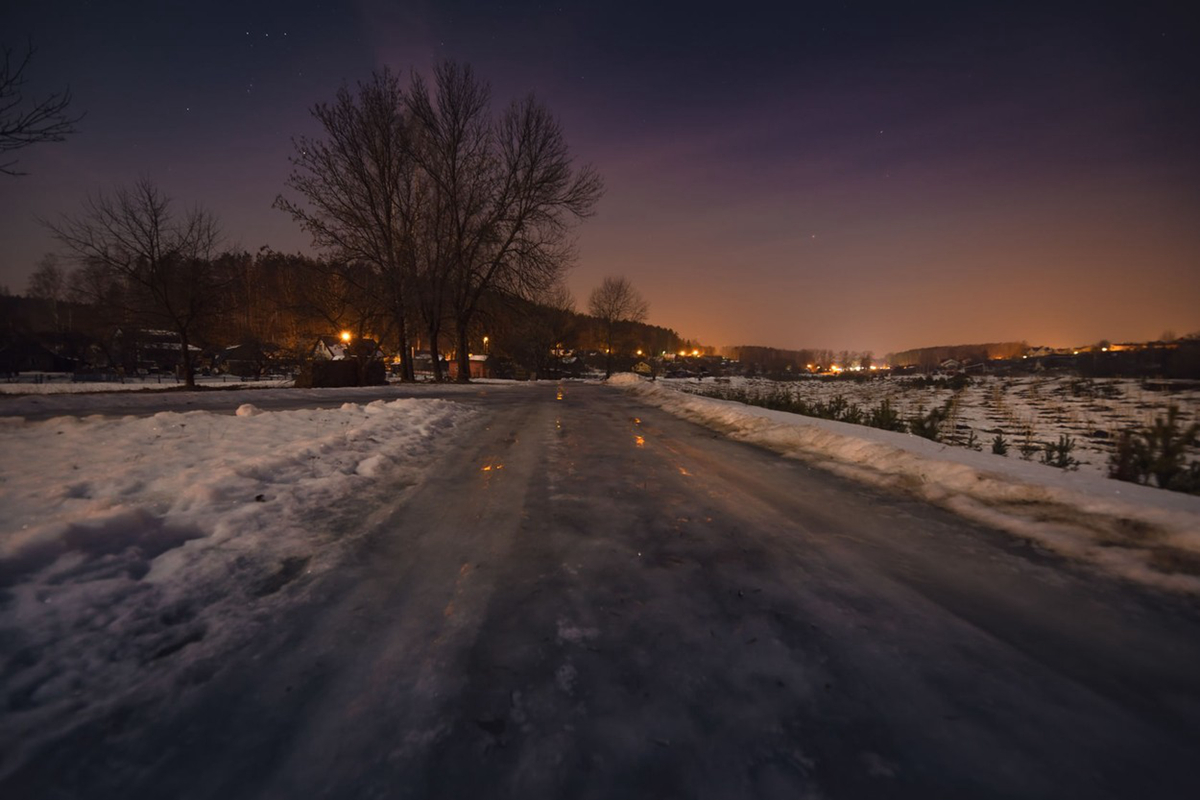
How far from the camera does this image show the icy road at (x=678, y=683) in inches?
55.2

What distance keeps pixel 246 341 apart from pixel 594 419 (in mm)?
53987

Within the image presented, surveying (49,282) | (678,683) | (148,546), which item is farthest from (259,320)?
(678,683)

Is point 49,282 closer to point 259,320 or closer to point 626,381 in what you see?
point 259,320

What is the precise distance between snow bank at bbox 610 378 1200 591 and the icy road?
0.39 m

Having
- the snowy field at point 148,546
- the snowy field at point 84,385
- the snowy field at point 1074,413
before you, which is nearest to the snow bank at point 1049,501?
the snowy field at point 1074,413

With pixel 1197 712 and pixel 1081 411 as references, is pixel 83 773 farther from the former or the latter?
pixel 1081 411

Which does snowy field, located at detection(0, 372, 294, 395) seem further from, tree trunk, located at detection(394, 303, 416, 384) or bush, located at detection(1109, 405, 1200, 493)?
bush, located at detection(1109, 405, 1200, 493)

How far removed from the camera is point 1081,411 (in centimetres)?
1273

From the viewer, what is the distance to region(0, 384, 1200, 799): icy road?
1.40 m

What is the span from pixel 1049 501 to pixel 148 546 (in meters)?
7.03

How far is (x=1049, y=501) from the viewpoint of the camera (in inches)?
162

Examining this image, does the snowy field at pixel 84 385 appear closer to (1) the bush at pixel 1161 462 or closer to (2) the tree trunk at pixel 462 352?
(2) the tree trunk at pixel 462 352

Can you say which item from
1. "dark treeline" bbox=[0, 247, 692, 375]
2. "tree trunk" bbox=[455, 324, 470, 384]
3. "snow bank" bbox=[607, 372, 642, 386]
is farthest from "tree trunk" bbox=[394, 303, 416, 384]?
"snow bank" bbox=[607, 372, 642, 386]

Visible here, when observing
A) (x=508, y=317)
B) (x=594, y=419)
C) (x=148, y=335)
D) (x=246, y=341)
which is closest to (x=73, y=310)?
(x=148, y=335)
